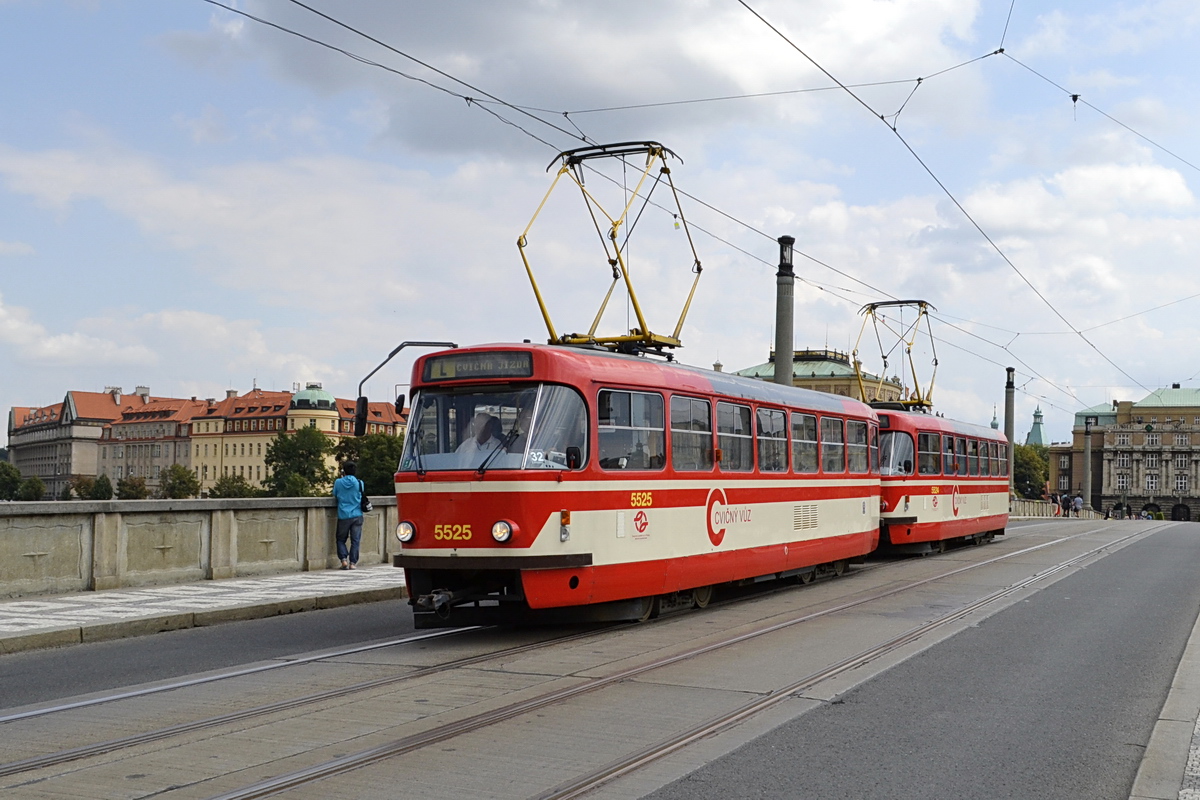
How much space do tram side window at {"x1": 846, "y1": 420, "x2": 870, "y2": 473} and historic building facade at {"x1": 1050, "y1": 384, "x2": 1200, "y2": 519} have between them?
16041 centimetres

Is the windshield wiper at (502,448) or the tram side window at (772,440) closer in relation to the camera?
the windshield wiper at (502,448)

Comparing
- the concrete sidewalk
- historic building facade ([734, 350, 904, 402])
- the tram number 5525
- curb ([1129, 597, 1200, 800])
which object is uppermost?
historic building facade ([734, 350, 904, 402])

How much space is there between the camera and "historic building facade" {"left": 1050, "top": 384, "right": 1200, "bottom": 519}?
170 meters

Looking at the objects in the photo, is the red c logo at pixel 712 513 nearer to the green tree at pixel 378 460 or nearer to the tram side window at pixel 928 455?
the tram side window at pixel 928 455

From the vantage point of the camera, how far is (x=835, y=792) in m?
6.39

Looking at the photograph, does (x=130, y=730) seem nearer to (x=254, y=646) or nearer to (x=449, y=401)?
(x=254, y=646)

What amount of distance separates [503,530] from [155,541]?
23.9 feet

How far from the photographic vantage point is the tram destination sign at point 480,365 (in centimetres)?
1198

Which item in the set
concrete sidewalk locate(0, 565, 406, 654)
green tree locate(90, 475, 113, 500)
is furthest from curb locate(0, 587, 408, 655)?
green tree locate(90, 475, 113, 500)

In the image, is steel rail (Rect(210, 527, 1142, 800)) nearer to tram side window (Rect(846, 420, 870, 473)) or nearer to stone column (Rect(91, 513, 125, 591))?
tram side window (Rect(846, 420, 870, 473))

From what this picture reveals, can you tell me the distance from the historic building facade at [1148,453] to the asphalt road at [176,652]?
17022 cm

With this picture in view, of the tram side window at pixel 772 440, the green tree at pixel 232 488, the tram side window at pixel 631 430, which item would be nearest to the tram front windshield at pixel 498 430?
the tram side window at pixel 631 430

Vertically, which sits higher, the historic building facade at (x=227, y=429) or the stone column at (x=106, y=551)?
the historic building facade at (x=227, y=429)

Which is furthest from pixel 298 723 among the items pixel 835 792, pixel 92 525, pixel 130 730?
pixel 92 525
